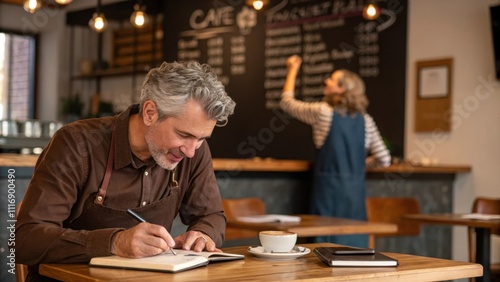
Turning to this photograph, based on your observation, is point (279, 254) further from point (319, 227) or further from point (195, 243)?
point (319, 227)

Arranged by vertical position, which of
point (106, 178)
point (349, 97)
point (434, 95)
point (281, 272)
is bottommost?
point (281, 272)

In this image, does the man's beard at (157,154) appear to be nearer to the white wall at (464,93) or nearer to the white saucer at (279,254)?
the white saucer at (279,254)

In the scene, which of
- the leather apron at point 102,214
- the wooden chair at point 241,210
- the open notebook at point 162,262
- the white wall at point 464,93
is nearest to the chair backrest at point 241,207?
the wooden chair at point 241,210

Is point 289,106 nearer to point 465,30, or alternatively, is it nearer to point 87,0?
point 465,30

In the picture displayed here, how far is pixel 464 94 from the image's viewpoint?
638cm

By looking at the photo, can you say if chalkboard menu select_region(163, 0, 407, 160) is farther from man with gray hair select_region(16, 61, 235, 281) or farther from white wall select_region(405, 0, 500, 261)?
man with gray hair select_region(16, 61, 235, 281)

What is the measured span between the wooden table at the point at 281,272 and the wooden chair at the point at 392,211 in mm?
2785

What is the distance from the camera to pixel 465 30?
642 cm

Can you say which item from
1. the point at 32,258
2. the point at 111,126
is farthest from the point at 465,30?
the point at 32,258

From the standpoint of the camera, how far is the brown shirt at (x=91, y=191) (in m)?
2.28

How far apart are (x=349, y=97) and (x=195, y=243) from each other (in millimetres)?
2992

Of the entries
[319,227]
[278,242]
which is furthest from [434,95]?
[278,242]

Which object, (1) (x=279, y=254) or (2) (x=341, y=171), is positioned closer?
(1) (x=279, y=254)

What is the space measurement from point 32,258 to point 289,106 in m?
3.36
